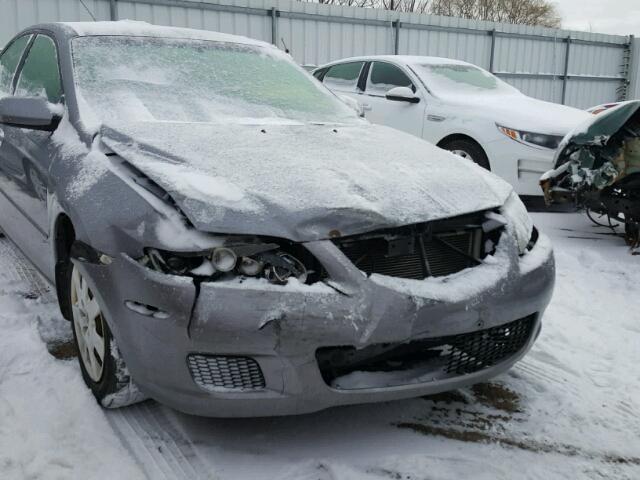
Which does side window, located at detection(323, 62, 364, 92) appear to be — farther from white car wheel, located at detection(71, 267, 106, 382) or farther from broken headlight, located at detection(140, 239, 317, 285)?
broken headlight, located at detection(140, 239, 317, 285)

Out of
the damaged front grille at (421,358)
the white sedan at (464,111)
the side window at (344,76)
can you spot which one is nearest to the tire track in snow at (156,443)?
the damaged front grille at (421,358)

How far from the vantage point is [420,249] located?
2.29 m

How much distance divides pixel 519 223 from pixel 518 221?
0.01 m

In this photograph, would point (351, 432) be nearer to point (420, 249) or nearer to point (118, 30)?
point (420, 249)

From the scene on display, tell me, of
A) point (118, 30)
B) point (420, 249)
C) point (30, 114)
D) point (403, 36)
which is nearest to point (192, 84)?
point (118, 30)

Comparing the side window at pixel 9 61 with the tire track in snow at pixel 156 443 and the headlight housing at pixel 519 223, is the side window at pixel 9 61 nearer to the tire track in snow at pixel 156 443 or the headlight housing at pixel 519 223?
the tire track in snow at pixel 156 443

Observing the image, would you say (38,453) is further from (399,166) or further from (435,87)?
(435,87)

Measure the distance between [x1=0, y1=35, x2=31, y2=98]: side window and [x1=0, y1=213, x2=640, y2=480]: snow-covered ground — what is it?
1.62 m

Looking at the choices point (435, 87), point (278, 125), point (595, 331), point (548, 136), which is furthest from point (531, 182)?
point (278, 125)

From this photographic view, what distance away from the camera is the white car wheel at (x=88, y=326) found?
2400 mm

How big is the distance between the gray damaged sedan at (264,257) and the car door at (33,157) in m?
0.03

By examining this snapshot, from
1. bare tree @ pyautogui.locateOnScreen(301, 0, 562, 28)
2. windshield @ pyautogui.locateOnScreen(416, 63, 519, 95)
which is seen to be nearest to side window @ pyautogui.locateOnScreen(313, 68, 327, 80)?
windshield @ pyautogui.locateOnScreen(416, 63, 519, 95)

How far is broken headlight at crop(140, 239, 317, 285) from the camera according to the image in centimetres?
202

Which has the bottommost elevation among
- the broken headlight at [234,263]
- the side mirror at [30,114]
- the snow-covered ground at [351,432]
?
the snow-covered ground at [351,432]
